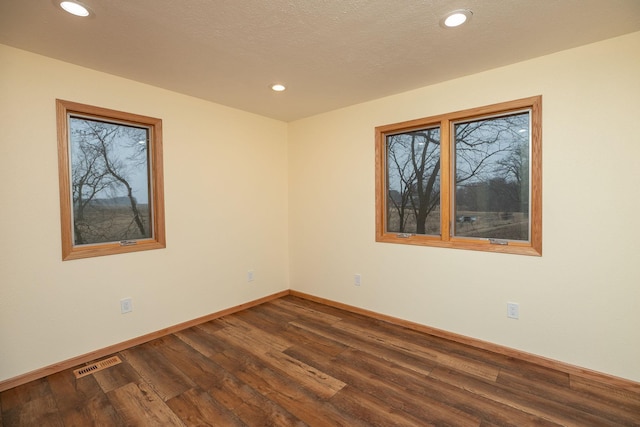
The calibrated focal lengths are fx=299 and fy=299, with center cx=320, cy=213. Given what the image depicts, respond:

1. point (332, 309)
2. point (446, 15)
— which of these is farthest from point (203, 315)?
point (446, 15)

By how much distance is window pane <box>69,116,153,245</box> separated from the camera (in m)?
2.56

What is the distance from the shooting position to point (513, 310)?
2512 mm

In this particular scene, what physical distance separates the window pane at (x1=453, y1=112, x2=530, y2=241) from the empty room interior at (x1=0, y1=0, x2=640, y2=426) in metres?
0.02

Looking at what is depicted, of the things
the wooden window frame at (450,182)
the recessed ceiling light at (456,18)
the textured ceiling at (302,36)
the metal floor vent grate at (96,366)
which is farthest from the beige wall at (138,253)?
the recessed ceiling light at (456,18)

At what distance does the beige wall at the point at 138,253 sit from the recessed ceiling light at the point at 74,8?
85 cm

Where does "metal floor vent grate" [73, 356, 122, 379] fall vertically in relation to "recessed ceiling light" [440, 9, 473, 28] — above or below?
below

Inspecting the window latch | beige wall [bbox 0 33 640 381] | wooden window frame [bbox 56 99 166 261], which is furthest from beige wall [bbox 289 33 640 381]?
wooden window frame [bbox 56 99 166 261]

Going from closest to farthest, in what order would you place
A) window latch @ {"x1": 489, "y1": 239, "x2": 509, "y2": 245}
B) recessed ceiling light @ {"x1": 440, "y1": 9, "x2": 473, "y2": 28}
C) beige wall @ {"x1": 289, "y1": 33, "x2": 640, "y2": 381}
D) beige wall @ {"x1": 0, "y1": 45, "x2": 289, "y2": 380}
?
recessed ceiling light @ {"x1": 440, "y1": 9, "x2": 473, "y2": 28} < beige wall @ {"x1": 289, "y1": 33, "x2": 640, "y2": 381} < beige wall @ {"x1": 0, "y1": 45, "x2": 289, "y2": 380} < window latch @ {"x1": 489, "y1": 239, "x2": 509, "y2": 245}

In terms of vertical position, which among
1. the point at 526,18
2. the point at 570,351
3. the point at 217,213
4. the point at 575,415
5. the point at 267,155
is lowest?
the point at 575,415

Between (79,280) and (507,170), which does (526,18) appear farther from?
(79,280)

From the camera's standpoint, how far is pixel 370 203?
3422 millimetres

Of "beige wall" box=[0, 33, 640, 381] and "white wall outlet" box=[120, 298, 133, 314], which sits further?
"white wall outlet" box=[120, 298, 133, 314]

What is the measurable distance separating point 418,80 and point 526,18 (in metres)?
1.01

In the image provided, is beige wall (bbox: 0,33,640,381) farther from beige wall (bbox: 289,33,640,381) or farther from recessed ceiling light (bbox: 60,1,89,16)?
recessed ceiling light (bbox: 60,1,89,16)
